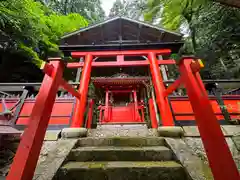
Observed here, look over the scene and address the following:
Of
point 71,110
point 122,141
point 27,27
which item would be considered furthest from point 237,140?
point 27,27

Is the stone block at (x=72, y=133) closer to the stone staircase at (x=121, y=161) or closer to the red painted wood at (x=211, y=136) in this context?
the stone staircase at (x=121, y=161)

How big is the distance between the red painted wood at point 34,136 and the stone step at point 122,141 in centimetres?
122

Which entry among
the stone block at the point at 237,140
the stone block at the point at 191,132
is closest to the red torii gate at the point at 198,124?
the stone block at the point at 191,132

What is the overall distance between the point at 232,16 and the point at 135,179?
6488mm

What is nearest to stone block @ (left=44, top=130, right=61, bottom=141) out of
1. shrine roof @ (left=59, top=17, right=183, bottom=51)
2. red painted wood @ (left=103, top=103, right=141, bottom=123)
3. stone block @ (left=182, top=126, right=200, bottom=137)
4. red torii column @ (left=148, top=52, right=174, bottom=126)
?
red torii column @ (left=148, top=52, right=174, bottom=126)

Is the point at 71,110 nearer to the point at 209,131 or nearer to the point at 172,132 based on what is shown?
the point at 172,132

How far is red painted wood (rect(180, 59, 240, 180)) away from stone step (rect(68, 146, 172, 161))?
33.5 inches

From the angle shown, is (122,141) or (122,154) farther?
(122,141)

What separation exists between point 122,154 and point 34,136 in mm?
1349

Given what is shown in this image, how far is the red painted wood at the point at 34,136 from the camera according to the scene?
1.35 m

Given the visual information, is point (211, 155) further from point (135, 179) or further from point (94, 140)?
point (94, 140)

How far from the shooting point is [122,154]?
2281 millimetres

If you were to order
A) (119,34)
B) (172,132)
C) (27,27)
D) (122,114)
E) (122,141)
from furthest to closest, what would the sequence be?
(122,114)
(119,34)
(27,27)
(172,132)
(122,141)

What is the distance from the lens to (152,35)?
707 centimetres
